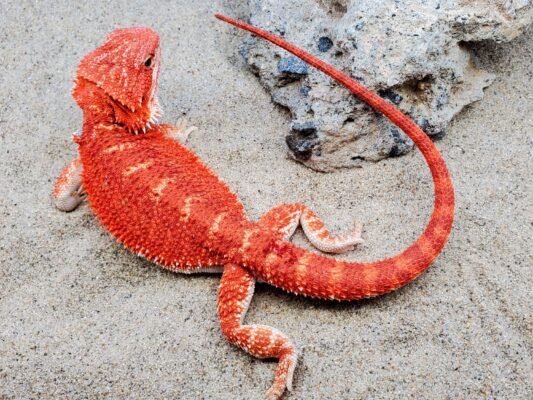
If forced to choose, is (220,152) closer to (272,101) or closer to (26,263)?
(272,101)

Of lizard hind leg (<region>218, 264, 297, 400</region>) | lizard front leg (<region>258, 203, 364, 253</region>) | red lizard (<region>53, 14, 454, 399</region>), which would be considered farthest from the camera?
lizard front leg (<region>258, 203, 364, 253</region>)

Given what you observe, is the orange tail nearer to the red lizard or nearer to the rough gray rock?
the red lizard

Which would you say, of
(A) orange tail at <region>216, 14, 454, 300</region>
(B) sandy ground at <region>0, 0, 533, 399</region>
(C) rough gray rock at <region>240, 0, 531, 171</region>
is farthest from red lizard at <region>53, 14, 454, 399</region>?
(C) rough gray rock at <region>240, 0, 531, 171</region>

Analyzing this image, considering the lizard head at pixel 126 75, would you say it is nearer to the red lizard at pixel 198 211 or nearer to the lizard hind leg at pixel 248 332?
the red lizard at pixel 198 211

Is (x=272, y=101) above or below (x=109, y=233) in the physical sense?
above

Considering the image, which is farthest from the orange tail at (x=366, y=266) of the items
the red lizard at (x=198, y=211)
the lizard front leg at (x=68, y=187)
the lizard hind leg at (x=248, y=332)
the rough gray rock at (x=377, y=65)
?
the lizard front leg at (x=68, y=187)

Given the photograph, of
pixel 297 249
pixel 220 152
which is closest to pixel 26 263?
pixel 220 152
